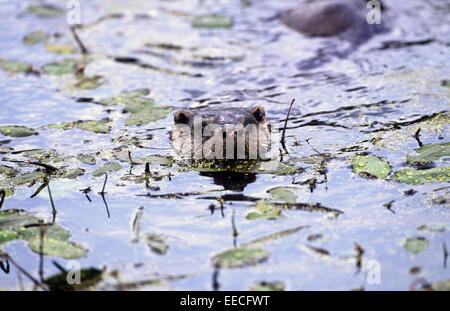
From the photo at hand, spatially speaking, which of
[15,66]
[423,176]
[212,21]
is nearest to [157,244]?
[423,176]

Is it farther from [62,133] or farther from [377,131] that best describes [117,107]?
[377,131]

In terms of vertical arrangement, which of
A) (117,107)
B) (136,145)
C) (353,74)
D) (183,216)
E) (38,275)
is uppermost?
(353,74)

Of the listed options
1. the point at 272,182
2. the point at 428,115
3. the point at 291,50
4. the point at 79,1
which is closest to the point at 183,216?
the point at 272,182

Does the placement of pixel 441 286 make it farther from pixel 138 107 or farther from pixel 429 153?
pixel 138 107

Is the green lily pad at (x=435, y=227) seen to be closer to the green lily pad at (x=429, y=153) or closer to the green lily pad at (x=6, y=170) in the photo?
the green lily pad at (x=429, y=153)

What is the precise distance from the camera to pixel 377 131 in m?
5.30

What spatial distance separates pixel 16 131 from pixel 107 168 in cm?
138

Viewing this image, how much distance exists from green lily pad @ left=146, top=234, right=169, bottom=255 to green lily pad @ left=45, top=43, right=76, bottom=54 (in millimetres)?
4838

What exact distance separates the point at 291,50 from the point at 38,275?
5.14 m

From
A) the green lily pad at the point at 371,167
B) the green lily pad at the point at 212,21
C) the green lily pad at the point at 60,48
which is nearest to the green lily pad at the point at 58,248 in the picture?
the green lily pad at the point at 371,167

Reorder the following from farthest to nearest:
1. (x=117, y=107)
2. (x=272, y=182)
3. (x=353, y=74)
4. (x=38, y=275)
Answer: (x=353, y=74)
(x=117, y=107)
(x=272, y=182)
(x=38, y=275)

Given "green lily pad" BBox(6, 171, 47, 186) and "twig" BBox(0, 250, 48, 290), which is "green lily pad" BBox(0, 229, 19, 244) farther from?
"green lily pad" BBox(6, 171, 47, 186)

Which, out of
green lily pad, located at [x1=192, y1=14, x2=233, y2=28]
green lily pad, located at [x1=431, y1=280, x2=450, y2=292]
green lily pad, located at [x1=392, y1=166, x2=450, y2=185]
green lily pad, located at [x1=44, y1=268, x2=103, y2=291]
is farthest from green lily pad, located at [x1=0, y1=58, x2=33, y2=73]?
green lily pad, located at [x1=431, y1=280, x2=450, y2=292]

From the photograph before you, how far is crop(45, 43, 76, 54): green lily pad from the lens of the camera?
7.82 meters
